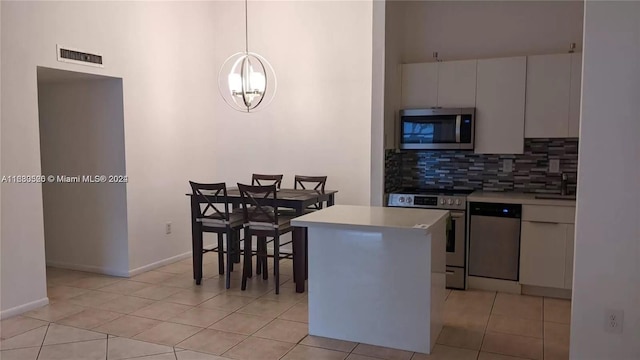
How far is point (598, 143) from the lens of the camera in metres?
2.83

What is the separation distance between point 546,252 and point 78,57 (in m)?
4.42

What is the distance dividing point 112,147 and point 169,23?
150 centimetres

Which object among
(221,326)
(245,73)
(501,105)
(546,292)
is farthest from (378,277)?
(245,73)

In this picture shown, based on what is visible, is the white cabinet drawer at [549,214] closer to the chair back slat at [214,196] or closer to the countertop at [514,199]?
the countertop at [514,199]

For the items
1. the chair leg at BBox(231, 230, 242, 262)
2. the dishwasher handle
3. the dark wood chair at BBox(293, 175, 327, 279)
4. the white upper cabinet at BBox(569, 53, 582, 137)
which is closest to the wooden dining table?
the dark wood chair at BBox(293, 175, 327, 279)

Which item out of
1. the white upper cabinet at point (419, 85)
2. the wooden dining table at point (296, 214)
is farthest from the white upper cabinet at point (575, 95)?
the wooden dining table at point (296, 214)

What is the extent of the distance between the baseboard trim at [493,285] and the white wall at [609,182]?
158 cm

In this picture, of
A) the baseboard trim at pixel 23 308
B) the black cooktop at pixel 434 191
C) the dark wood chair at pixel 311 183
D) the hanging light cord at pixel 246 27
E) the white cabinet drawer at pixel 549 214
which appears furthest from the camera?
the hanging light cord at pixel 246 27

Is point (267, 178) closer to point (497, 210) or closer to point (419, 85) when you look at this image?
point (419, 85)

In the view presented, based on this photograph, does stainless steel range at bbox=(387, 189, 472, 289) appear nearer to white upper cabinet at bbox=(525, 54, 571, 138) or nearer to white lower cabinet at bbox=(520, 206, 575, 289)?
white lower cabinet at bbox=(520, 206, 575, 289)

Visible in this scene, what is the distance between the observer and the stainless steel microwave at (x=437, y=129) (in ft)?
15.5

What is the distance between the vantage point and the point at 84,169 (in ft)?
17.3

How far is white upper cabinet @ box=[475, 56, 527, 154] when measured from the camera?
4.61m

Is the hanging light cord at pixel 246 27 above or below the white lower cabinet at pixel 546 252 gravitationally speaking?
above
